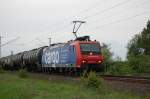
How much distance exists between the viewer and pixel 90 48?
30.4 meters

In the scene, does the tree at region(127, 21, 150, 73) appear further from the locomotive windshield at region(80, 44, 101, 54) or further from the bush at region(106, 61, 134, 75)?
the locomotive windshield at region(80, 44, 101, 54)

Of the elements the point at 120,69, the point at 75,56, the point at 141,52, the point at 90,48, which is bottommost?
the point at 120,69

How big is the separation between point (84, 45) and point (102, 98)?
16.3 metres

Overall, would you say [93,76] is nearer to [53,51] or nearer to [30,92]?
[30,92]

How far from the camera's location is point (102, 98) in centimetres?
1413

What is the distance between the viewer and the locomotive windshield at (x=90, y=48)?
3006 centimetres

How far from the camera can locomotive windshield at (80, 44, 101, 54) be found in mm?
30062

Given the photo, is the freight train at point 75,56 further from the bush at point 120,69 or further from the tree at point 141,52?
the tree at point 141,52

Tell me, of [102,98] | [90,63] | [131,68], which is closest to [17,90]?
[102,98]

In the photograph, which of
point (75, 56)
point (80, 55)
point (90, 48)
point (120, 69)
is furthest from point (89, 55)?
point (120, 69)

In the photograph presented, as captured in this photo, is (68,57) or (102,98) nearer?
(102,98)

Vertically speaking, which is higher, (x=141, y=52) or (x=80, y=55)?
(x=141, y=52)

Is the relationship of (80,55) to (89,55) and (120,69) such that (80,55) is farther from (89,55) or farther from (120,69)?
(120,69)


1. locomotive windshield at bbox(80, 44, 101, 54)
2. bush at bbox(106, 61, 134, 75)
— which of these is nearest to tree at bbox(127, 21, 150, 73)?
bush at bbox(106, 61, 134, 75)
